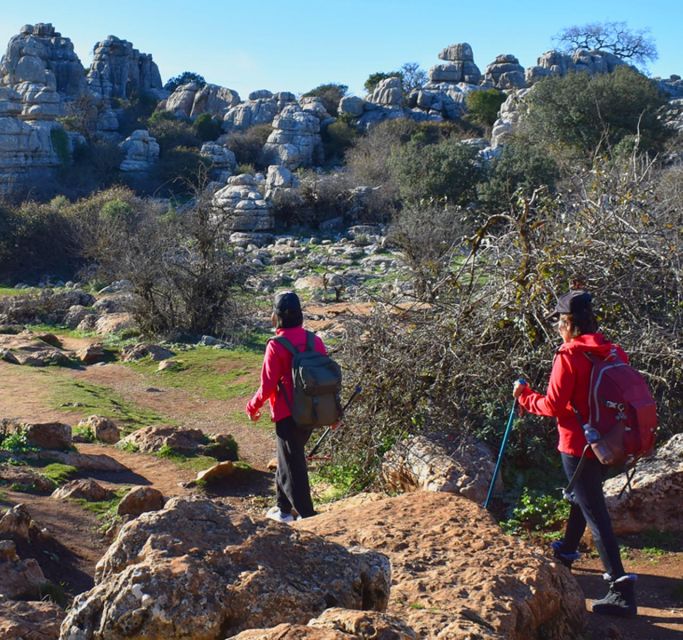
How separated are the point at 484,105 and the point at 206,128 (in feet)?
48.6

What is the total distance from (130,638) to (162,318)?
12.9 meters

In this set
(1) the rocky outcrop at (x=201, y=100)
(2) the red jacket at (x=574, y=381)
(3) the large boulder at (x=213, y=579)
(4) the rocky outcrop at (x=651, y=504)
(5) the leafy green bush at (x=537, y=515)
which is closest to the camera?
(3) the large boulder at (x=213, y=579)

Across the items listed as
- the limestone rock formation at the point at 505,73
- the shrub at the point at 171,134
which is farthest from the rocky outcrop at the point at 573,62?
the shrub at the point at 171,134

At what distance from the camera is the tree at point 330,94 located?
49.3 m

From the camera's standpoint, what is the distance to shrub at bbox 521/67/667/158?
28625 millimetres

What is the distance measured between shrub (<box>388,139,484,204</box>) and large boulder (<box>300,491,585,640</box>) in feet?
69.7

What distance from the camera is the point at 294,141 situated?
138 ft

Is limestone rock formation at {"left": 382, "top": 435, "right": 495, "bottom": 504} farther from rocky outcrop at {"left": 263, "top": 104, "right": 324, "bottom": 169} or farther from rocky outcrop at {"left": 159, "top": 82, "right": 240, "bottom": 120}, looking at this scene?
rocky outcrop at {"left": 159, "top": 82, "right": 240, "bottom": 120}

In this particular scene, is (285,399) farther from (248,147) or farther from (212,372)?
(248,147)

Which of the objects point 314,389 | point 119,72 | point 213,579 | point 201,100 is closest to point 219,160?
point 201,100

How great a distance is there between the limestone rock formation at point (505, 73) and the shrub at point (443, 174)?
1085 inches

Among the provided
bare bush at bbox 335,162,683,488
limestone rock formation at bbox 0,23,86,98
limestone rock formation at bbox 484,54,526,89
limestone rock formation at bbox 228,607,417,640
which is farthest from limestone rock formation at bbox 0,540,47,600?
limestone rock formation at bbox 484,54,526,89

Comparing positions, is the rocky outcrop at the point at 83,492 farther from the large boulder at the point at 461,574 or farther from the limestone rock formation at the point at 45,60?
the limestone rock formation at the point at 45,60

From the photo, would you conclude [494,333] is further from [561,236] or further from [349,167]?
[349,167]
